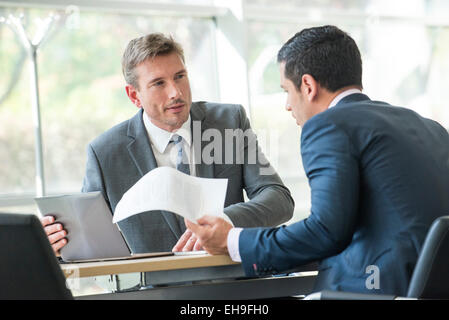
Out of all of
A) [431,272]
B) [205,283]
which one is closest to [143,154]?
[205,283]

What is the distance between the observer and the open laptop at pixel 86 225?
2145mm

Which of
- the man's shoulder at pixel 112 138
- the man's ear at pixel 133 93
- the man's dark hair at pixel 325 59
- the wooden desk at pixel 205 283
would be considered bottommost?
the wooden desk at pixel 205 283

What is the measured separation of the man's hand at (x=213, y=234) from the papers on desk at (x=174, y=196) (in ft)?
0.09

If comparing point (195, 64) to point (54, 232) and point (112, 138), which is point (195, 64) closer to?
point (112, 138)

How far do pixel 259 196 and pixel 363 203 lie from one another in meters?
1.05

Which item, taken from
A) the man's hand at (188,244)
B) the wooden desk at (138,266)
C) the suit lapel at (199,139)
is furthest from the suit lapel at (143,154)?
the wooden desk at (138,266)

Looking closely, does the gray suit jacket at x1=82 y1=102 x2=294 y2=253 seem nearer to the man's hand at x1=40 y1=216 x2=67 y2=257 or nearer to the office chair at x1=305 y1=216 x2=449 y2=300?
the man's hand at x1=40 y1=216 x2=67 y2=257

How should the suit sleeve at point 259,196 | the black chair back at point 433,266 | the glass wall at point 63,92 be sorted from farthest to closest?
the glass wall at point 63,92
the suit sleeve at point 259,196
the black chair back at point 433,266

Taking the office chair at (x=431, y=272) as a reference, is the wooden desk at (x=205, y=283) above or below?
below

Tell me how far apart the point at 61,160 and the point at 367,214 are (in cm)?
418

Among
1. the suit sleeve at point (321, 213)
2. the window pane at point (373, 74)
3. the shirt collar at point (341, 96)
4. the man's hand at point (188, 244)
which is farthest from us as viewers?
the window pane at point (373, 74)

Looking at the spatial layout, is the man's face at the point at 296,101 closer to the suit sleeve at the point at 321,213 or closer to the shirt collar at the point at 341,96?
the shirt collar at the point at 341,96

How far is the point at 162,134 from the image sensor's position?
311cm

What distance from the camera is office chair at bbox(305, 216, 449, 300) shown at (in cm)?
154
